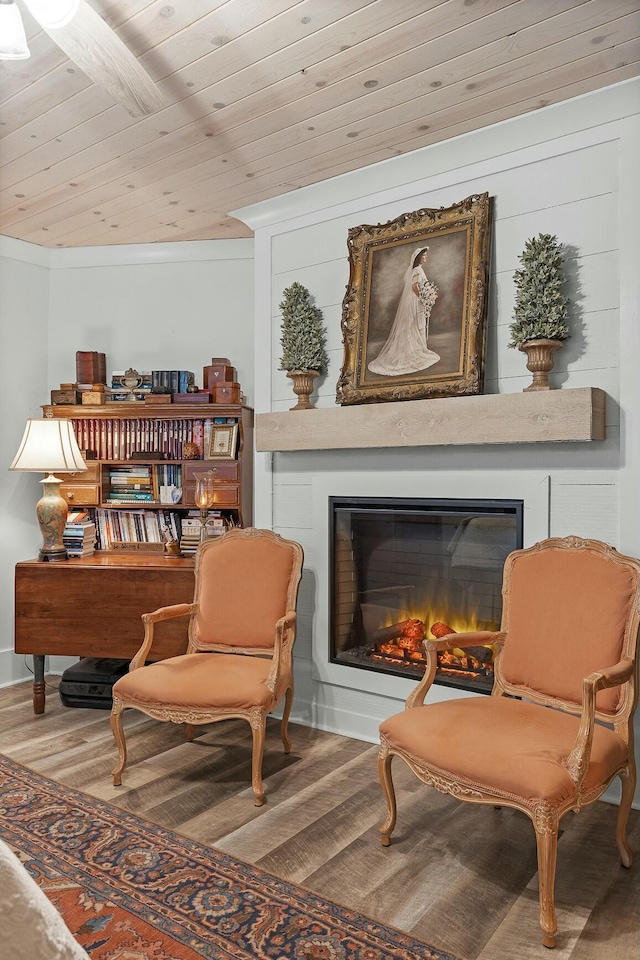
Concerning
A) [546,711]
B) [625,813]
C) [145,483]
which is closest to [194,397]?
[145,483]

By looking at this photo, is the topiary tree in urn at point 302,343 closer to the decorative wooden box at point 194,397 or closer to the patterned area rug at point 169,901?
the decorative wooden box at point 194,397

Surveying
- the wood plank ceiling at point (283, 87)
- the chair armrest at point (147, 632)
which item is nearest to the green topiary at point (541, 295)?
the wood plank ceiling at point (283, 87)

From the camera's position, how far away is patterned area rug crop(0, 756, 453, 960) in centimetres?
174

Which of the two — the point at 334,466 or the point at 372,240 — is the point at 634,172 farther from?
the point at 334,466

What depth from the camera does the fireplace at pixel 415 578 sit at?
117 inches

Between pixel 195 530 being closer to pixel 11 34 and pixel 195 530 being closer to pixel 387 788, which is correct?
pixel 387 788

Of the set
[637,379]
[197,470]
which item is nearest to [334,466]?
[197,470]

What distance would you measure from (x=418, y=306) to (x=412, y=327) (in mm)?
94

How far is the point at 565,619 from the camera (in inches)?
91.2

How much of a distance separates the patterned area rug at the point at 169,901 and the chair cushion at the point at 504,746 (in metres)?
0.45

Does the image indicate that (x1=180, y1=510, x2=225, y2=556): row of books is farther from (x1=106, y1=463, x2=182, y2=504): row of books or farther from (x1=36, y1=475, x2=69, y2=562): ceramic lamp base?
(x1=36, y1=475, x2=69, y2=562): ceramic lamp base

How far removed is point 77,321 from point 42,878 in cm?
337

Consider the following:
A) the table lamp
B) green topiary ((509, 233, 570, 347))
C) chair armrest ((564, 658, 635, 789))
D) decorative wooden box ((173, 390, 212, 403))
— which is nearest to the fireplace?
green topiary ((509, 233, 570, 347))

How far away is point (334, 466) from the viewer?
11.1 feet
